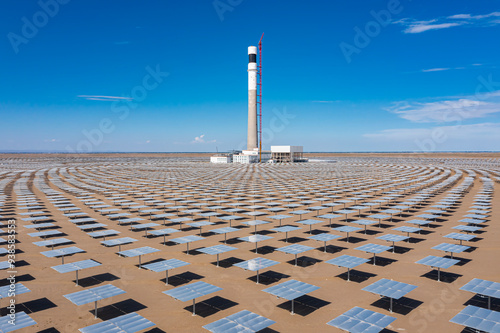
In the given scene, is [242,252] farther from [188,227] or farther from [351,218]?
[351,218]

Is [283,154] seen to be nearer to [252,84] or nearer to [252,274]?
[252,84]

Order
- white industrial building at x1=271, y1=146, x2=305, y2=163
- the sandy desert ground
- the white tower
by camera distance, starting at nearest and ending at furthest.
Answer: the sandy desert ground < white industrial building at x1=271, y1=146, x2=305, y2=163 < the white tower

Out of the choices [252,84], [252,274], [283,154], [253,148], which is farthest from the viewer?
[253,148]

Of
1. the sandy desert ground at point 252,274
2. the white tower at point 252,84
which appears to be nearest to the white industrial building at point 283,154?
the white tower at point 252,84

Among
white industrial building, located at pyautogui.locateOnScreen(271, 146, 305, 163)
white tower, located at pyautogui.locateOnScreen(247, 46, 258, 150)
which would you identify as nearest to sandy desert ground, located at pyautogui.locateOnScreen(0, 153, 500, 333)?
white industrial building, located at pyautogui.locateOnScreen(271, 146, 305, 163)

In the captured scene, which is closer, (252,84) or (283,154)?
(283,154)

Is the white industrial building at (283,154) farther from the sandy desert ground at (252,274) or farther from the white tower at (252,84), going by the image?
the sandy desert ground at (252,274)

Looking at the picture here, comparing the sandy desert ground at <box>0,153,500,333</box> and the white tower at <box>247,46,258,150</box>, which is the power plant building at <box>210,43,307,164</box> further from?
the sandy desert ground at <box>0,153,500,333</box>

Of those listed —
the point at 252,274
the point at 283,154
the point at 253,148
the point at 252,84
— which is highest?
the point at 252,84

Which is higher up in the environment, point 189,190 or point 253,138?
point 253,138

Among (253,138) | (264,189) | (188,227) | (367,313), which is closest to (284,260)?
(367,313)

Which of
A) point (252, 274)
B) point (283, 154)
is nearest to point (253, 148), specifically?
point (283, 154)
